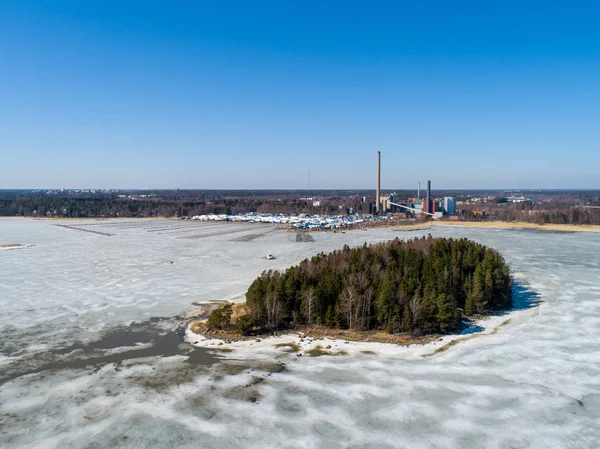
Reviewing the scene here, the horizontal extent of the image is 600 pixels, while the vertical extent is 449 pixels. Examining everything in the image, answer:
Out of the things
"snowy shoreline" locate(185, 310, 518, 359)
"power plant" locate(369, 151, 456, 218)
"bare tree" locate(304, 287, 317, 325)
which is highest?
"power plant" locate(369, 151, 456, 218)

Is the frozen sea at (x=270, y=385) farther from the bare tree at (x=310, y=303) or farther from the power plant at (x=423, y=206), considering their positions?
the power plant at (x=423, y=206)

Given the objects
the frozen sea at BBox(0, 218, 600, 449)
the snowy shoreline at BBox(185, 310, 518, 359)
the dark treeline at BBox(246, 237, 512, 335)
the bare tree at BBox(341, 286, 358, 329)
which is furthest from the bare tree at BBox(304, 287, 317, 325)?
the frozen sea at BBox(0, 218, 600, 449)

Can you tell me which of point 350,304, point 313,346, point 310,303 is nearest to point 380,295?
point 350,304

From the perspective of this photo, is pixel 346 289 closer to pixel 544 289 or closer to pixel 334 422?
pixel 334 422

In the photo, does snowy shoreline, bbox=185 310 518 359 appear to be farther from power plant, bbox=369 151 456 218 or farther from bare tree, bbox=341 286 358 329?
power plant, bbox=369 151 456 218

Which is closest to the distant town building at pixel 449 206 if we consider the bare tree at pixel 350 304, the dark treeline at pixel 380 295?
the dark treeline at pixel 380 295

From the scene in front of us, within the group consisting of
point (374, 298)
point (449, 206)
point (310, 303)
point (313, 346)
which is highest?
point (449, 206)

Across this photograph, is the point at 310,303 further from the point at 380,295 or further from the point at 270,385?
the point at 270,385
